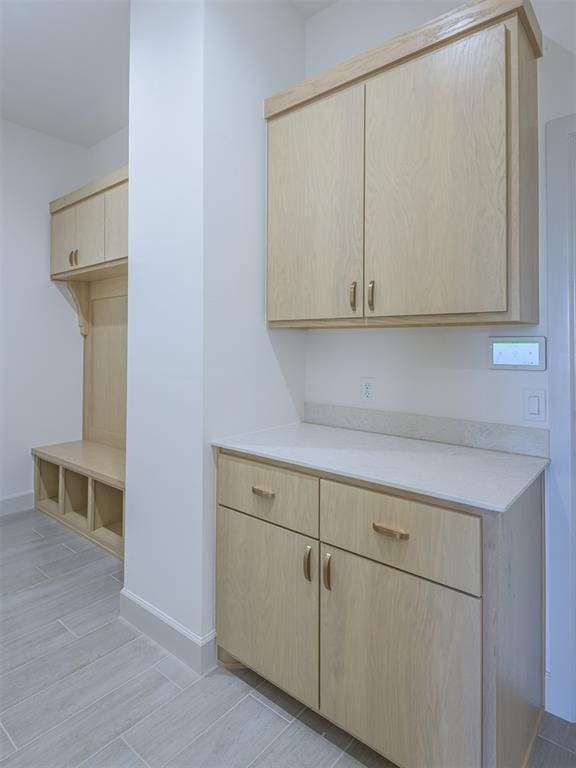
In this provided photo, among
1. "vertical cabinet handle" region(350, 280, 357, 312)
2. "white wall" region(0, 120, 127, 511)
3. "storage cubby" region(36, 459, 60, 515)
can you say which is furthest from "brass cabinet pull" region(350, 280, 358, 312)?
"storage cubby" region(36, 459, 60, 515)

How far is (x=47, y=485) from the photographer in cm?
333

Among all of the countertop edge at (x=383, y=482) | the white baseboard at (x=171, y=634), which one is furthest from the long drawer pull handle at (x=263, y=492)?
the white baseboard at (x=171, y=634)

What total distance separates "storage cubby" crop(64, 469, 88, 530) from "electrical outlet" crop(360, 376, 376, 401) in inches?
82.9

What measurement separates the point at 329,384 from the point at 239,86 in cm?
128

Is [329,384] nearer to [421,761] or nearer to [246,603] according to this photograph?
[246,603]

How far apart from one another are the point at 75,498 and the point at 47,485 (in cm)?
33

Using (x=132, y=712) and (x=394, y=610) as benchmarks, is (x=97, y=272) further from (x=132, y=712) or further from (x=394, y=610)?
(x=394, y=610)

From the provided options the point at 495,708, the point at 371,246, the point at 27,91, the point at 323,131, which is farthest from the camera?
the point at 27,91

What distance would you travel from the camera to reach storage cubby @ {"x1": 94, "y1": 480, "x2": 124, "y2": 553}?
2.75 meters

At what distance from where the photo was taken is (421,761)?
1.18 metres

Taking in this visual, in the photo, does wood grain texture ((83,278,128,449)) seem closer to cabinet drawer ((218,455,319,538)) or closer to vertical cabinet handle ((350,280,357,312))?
cabinet drawer ((218,455,319,538))

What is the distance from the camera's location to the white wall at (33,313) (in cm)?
315

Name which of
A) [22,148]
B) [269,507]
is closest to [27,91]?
[22,148]

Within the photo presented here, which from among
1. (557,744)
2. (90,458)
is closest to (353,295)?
(557,744)
